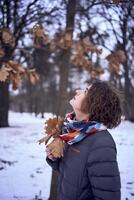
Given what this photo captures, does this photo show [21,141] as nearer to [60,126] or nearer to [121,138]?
[121,138]

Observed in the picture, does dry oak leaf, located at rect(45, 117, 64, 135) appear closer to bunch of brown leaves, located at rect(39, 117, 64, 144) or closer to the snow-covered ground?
bunch of brown leaves, located at rect(39, 117, 64, 144)

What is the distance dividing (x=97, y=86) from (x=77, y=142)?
45cm

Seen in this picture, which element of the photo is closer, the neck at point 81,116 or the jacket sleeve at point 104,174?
the jacket sleeve at point 104,174

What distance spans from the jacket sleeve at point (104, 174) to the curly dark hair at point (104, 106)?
0.26 m

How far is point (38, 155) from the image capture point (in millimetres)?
9555

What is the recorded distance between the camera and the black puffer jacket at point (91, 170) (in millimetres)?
2639

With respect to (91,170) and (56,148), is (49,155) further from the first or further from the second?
(91,170)

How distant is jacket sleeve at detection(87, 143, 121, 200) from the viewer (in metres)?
2.63

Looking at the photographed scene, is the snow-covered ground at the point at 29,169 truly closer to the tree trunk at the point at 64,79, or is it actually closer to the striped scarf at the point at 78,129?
the tree trunk at the point at 64,79

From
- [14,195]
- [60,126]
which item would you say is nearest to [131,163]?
[14,195]

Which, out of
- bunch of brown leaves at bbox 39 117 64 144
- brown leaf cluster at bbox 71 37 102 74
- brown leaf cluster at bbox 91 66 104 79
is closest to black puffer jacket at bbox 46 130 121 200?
bunch of brown leaves at bbox 39 117 64 144

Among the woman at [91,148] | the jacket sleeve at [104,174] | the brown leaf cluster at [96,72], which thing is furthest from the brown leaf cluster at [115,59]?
the jacket sleeve at [104,174]

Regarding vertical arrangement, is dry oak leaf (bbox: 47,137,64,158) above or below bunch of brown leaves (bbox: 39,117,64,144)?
below

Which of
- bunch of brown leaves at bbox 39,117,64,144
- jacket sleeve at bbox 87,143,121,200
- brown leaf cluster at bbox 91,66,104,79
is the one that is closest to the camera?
jacket sleeve at bbox 87,143,121,200
